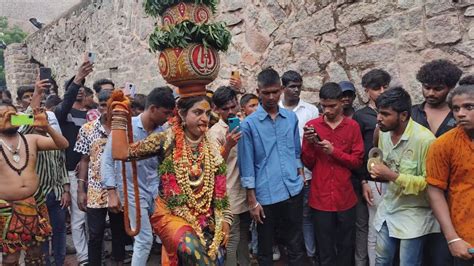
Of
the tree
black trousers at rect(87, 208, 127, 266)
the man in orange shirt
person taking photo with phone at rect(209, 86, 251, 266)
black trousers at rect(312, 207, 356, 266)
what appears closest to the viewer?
the man in orange shirt

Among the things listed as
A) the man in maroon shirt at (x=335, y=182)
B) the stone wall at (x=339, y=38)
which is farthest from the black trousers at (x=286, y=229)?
the stone wall at (x=339, y=38)

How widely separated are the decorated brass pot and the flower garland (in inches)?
11.5

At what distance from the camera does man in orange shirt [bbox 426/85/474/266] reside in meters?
2.68

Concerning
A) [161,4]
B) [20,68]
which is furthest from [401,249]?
[20,68]

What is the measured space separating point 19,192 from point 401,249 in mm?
3092

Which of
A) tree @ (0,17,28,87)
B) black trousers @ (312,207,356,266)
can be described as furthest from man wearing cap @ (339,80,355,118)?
tree @ (0,17,28,87)

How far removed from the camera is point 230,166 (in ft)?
13.6

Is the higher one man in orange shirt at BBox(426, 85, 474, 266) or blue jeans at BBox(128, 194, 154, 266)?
man in orange shirt at BBox(426, 85, 474, 266)

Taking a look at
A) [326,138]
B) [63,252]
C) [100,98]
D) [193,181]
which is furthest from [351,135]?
[63,252]

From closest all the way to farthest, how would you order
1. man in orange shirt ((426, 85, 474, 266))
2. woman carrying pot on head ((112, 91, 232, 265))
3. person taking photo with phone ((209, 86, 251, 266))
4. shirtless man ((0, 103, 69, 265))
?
man in orange shirt ((426, 85, 474, 266))
woman carrying pot on head ((112, 91, 232, 265))
shirtless man ((0, 103, 69, 265))
person taking photo with phone ((209, 86, 251, 266))

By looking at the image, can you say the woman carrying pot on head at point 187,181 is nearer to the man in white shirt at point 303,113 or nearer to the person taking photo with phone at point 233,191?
the person taking photo with phone at point 233,191

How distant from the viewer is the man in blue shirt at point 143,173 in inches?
152

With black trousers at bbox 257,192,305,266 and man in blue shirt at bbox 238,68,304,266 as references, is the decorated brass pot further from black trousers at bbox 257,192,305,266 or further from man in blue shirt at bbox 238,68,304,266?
black trousers at bbox 257,192,305,266

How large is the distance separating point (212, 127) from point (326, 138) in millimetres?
1010
